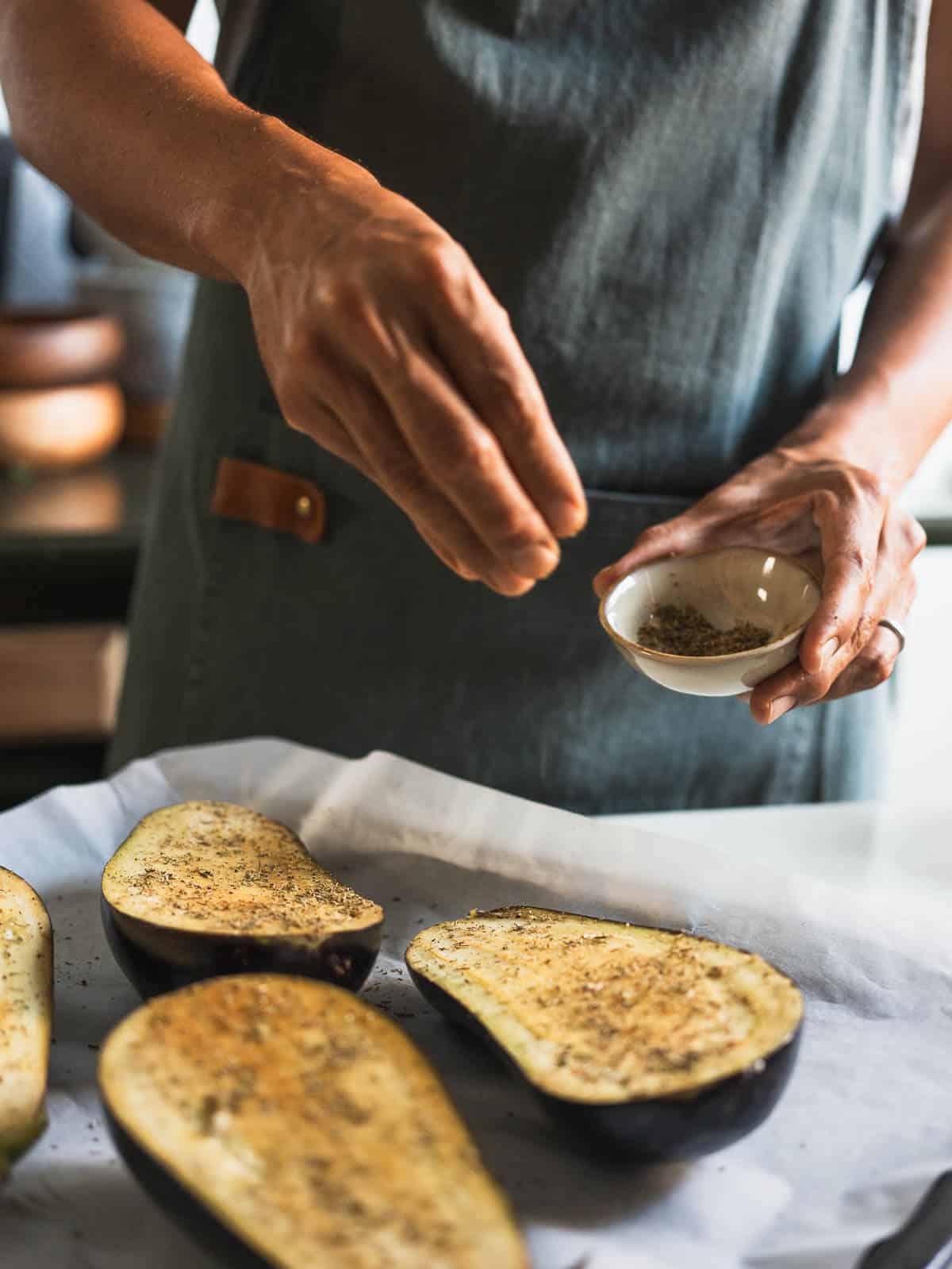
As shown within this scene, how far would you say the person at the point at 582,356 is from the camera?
3.34ft

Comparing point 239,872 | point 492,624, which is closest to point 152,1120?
point 239,872

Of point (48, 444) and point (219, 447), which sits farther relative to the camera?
point (48, 444)

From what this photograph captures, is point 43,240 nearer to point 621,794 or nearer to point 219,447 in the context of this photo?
point 219,447

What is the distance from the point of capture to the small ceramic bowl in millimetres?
935

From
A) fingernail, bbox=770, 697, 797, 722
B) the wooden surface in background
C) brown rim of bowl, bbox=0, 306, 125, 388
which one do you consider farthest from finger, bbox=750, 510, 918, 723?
brown rim of bowl, bbox=0, 306, 125, 388

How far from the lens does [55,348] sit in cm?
217

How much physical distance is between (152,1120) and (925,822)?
720 millimetres

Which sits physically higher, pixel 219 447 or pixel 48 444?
pixel 219 447

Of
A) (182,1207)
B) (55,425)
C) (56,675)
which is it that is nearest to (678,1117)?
(182,1207)

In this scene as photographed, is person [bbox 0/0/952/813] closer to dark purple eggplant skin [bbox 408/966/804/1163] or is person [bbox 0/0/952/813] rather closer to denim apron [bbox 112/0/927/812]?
denim apron [bbox 112/0/927/812]

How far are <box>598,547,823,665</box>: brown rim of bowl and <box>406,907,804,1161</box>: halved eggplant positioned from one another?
19 centimetres

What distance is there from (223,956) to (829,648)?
1.47 ft

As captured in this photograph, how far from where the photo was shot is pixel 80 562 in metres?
1.98

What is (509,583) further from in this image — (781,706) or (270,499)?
(270,499)
